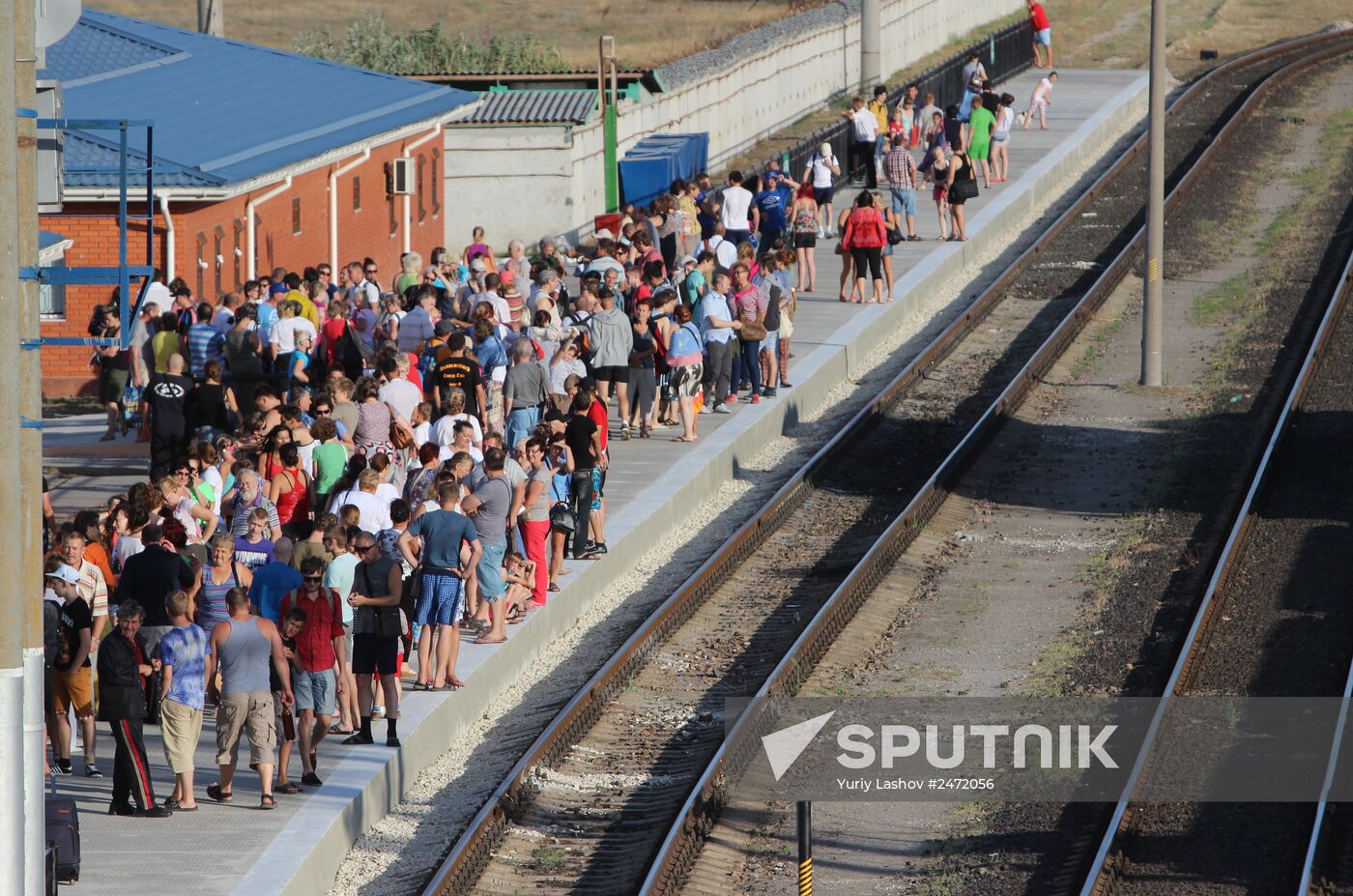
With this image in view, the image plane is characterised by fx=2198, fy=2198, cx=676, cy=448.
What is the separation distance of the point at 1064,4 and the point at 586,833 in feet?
189

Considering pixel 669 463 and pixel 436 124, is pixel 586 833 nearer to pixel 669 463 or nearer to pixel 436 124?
pixel 669 463

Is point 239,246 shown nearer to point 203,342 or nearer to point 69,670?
point 203,342

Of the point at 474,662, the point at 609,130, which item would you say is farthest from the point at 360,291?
the point at 609,130

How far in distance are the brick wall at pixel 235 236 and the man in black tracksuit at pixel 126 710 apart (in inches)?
314

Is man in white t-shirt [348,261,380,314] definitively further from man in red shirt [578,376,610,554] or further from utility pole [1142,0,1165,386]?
utility pole [1142,0,1165,386]

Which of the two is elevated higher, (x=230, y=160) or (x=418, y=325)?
(x=230, y=160)

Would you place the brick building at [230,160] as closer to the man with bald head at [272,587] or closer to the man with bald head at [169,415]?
the man with bald head at [169,415]

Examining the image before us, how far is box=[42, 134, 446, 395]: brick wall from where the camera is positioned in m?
24.2

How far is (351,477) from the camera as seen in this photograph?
1498 centimetres

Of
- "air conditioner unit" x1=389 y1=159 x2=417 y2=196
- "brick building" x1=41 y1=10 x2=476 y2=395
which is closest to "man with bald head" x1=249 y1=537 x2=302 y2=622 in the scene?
"brick building" x1=41 y1=10 x2=476 y2=395

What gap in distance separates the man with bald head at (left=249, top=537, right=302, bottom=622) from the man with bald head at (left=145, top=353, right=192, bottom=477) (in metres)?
5.30

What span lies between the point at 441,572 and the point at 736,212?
46.1ft

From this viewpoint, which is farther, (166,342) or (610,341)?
(610,341)

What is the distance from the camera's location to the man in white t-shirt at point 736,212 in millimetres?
27641
